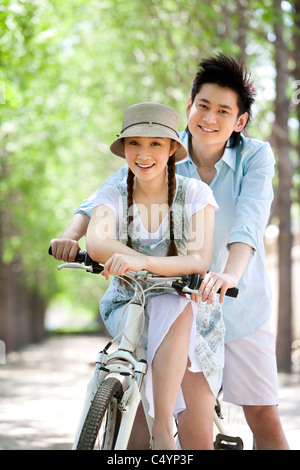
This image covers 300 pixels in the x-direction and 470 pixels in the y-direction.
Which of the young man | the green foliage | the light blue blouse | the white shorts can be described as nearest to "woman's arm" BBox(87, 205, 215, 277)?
the young man

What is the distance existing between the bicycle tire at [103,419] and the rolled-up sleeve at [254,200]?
3.16ft

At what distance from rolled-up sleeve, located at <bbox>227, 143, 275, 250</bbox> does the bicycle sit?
0.51 metres

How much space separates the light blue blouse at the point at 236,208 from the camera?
3.93 metres

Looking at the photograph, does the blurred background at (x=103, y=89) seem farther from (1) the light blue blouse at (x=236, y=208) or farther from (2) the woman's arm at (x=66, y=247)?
(2) the woman's arm at (x=66, y=247)

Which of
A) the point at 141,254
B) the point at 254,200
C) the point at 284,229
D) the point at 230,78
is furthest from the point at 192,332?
the point at 284,229

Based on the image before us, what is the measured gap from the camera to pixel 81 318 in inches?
4670

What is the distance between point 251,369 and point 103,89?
56.7ft

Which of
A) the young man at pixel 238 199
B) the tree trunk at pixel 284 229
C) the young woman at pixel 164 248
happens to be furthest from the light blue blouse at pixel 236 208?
the tree trunk at pixel 284 229

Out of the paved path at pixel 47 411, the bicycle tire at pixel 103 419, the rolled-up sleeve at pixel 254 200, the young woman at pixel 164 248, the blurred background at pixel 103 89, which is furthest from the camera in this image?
the blurred background at pixel 103 89

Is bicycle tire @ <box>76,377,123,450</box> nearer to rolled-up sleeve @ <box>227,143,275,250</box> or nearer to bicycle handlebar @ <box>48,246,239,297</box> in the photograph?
bicycle handlebar @ <box>48,246,239,297</box>

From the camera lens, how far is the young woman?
3.15 metres

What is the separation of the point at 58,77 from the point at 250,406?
56.9ft

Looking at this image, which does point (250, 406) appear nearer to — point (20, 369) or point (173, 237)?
point (173, 237)

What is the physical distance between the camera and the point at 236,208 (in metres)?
3.84
